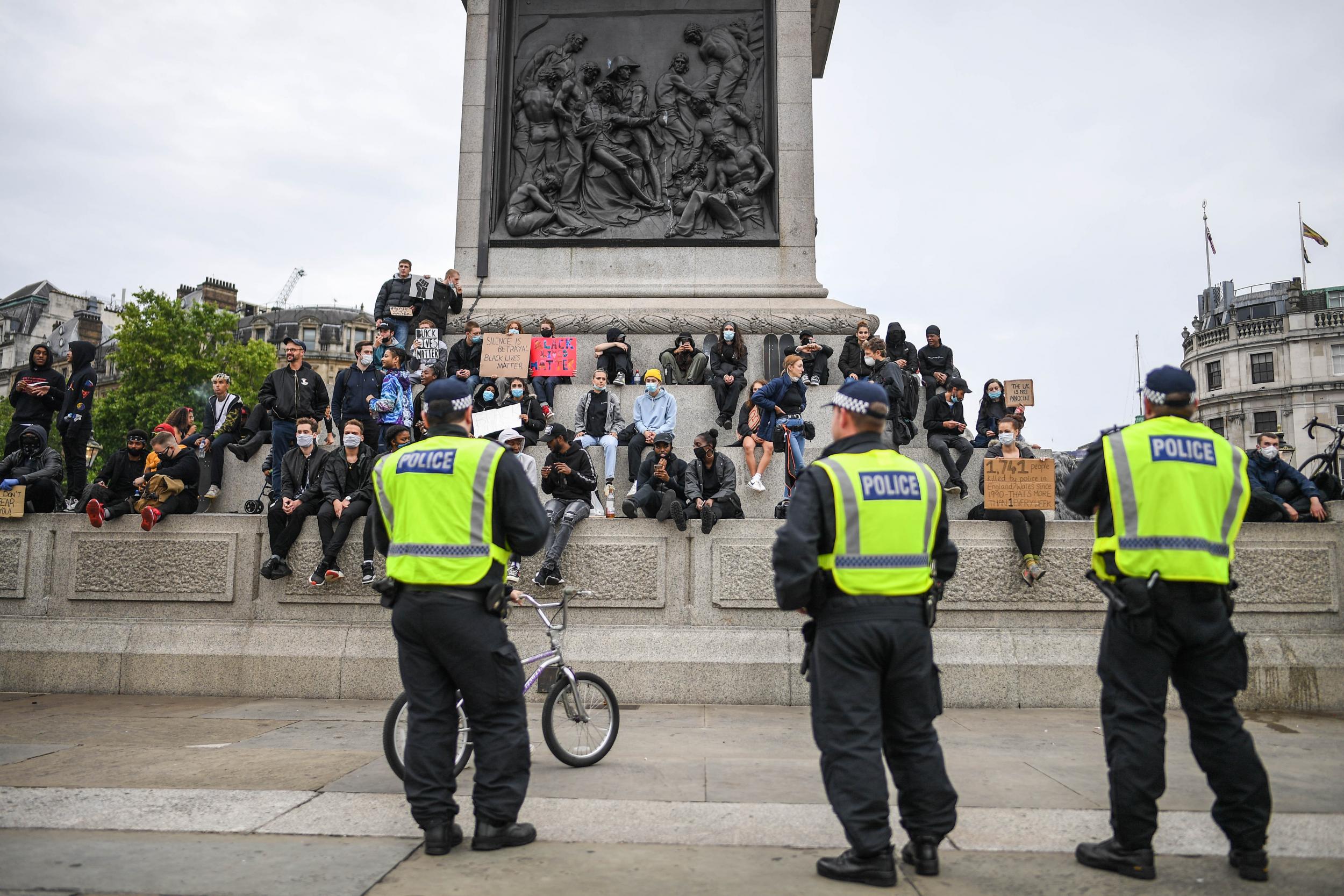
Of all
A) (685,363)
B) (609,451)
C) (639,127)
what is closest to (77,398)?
(609,451)

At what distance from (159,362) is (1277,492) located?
45.7 meters

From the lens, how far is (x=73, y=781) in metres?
5.87

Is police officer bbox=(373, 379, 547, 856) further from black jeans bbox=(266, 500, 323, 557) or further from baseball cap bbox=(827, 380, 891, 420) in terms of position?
black jeans bbox=(266, 500, 323, 557)

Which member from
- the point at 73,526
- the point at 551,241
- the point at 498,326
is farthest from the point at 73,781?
the point at 551,241

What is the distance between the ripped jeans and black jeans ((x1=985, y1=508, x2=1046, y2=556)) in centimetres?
404

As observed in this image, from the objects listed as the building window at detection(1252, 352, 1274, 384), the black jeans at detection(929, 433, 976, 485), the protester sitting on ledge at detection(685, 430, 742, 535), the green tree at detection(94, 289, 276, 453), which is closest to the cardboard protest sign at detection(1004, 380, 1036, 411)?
the black jeans at detection(929, 433, 976, 485)

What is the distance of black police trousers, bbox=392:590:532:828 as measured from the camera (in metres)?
4.69

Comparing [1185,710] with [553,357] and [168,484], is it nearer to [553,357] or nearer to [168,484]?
[168,484]

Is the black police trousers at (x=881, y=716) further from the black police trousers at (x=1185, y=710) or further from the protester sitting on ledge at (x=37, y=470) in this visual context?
the protester sitting on ledge at (x=37, y=470)

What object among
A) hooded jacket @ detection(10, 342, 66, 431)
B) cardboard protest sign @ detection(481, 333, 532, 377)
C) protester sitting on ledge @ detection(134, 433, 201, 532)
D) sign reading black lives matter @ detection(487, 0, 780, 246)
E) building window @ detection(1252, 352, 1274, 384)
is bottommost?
protester sitting on ledge @ detection(134, 433, 201, 532)

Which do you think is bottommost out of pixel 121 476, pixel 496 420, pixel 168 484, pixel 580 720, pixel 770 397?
pixel 580 720

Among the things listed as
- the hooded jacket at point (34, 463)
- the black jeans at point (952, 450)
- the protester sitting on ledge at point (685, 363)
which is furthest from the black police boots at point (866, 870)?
the protester sitting on ledge at point (685, 363)

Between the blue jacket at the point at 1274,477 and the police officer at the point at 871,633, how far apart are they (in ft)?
23.4

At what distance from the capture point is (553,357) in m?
13.8
